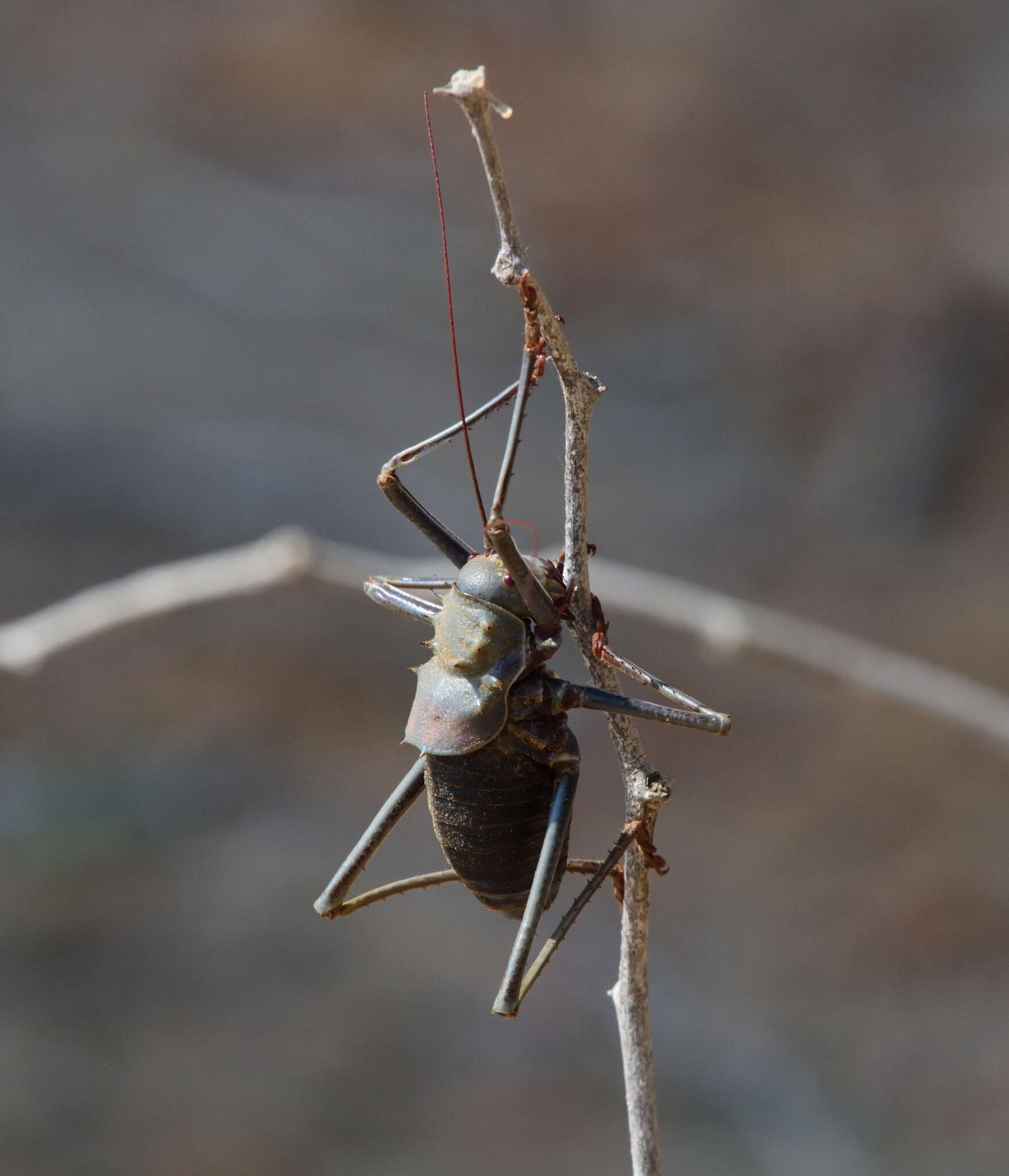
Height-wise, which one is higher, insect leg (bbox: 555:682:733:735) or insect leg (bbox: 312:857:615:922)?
insect leg (bbox: 555:682:733:735)

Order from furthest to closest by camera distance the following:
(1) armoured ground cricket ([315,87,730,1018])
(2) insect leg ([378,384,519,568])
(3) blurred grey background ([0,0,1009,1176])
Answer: (3) blurred grey background ([0,0,1009,1176]), (2) insect leg ([378,384,519,568]), (1) armoured ground cricket ([315,87,730,1018])

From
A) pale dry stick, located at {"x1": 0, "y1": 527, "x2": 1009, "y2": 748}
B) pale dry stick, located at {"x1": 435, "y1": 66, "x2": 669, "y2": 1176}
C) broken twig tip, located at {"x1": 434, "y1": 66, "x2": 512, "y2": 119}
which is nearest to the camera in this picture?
broken twig tip, located at {"x1": 434, "y1": 66, "x2": 512, "y2": 119}

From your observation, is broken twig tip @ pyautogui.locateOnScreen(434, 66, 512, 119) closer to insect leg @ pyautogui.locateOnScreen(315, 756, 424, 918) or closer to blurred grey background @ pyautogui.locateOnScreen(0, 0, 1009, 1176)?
insect leg @ pyautogui.locateOnScreen(315, 756, 424, 918)

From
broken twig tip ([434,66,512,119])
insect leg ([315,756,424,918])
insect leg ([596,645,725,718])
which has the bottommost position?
insect leg ([315,756,424,918])

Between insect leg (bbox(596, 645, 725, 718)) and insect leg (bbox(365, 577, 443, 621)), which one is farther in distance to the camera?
insect leg (bbox(365, 577, 443, 621))

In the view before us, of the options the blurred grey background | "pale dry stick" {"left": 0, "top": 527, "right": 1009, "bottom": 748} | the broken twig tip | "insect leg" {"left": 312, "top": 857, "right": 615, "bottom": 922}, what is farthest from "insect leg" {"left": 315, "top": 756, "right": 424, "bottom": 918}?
the blurred grey background

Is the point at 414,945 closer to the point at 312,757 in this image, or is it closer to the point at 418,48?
the point at 312,757

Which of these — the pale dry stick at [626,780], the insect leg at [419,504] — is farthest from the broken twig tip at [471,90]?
the insect leg at [419,504]

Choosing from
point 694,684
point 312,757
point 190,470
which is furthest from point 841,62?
point 312,757

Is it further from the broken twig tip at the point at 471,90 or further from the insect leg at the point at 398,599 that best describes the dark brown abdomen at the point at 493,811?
the broken twig tip at the point at 471,90
